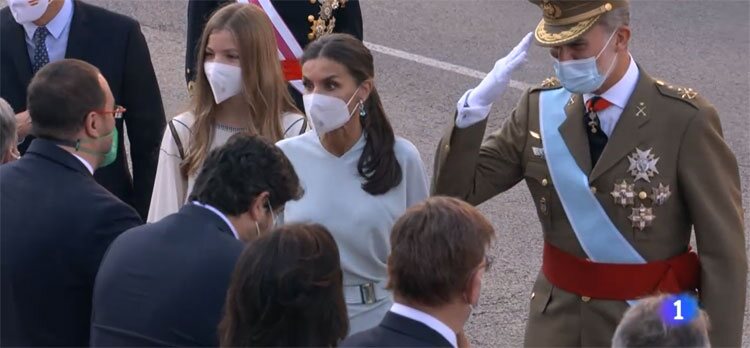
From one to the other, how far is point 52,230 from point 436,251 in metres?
1.24

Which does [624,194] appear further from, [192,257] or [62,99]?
[62,99]

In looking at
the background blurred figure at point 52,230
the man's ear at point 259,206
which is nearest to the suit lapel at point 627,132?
the man's ear at point 259,206

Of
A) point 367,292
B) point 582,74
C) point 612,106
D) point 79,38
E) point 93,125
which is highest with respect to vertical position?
point 582,74

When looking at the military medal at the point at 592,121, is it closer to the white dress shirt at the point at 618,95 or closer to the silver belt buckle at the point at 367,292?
the white dress shirt at the point at 618,95

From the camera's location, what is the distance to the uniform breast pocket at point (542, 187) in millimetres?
4328

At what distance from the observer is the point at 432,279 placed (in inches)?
130

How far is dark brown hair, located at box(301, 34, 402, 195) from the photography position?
439cm

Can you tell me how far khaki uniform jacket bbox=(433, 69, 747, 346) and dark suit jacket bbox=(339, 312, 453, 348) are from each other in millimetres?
1046

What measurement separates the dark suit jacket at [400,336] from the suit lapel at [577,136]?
1154 mm

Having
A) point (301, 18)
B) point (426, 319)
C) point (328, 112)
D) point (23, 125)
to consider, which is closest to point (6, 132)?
point (23, 125)

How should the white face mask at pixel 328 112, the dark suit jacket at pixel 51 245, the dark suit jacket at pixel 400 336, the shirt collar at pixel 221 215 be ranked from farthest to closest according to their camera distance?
the white face mask at pixel 328 112, the dark suit jacket at pixel 51 245, the shirt collar at pixel 221 215, the dark suit jacket at pixel 400 336

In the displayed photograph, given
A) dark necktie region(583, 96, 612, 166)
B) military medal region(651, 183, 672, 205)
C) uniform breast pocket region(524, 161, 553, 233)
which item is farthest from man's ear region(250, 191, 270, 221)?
military medal region(651, 183, 672, 205)

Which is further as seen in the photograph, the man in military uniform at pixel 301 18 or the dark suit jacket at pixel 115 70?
the man in military uniform at pixel 301 18

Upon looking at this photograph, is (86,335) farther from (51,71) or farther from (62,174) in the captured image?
(51,71)
